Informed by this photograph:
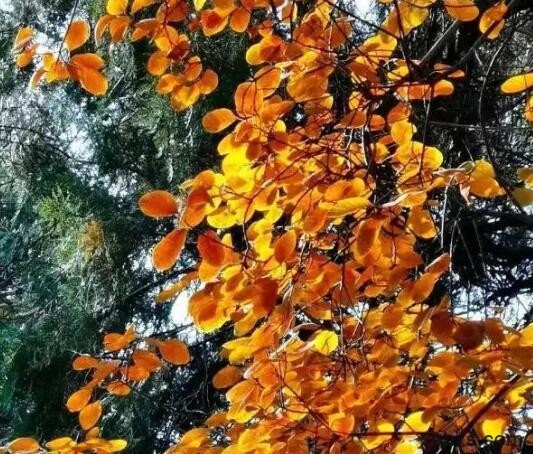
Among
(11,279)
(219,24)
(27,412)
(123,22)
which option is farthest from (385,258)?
(11,279)

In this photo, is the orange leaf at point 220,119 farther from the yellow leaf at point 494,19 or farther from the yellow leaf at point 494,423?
the yellow leaf at point 494,423

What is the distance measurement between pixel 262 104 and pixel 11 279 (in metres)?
3.30

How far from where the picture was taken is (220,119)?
118cm

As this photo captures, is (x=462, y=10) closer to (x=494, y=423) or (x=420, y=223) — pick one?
(x=420, y=223)

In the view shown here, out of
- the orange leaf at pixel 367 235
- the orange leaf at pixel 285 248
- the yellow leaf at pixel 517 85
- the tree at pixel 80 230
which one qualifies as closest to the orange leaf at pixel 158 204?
the orange leaf at pixel 285 248

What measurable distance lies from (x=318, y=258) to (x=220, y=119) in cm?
23

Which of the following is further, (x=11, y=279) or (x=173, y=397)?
(x=11, y=279)

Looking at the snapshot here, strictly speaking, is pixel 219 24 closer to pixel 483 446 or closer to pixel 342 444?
pixel 342 444

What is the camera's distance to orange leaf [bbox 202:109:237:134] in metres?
1.17

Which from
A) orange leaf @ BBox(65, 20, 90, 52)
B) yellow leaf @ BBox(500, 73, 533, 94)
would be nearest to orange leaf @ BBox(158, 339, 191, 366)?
orange leaf @ BBox(65, 20, 90, 52)

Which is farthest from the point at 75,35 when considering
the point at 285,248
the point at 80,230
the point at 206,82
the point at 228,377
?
the point at 80,230

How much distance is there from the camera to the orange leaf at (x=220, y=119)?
1.17 metres

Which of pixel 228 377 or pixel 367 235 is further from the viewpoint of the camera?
pixel 228 377

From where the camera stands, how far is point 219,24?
1.25 meters
